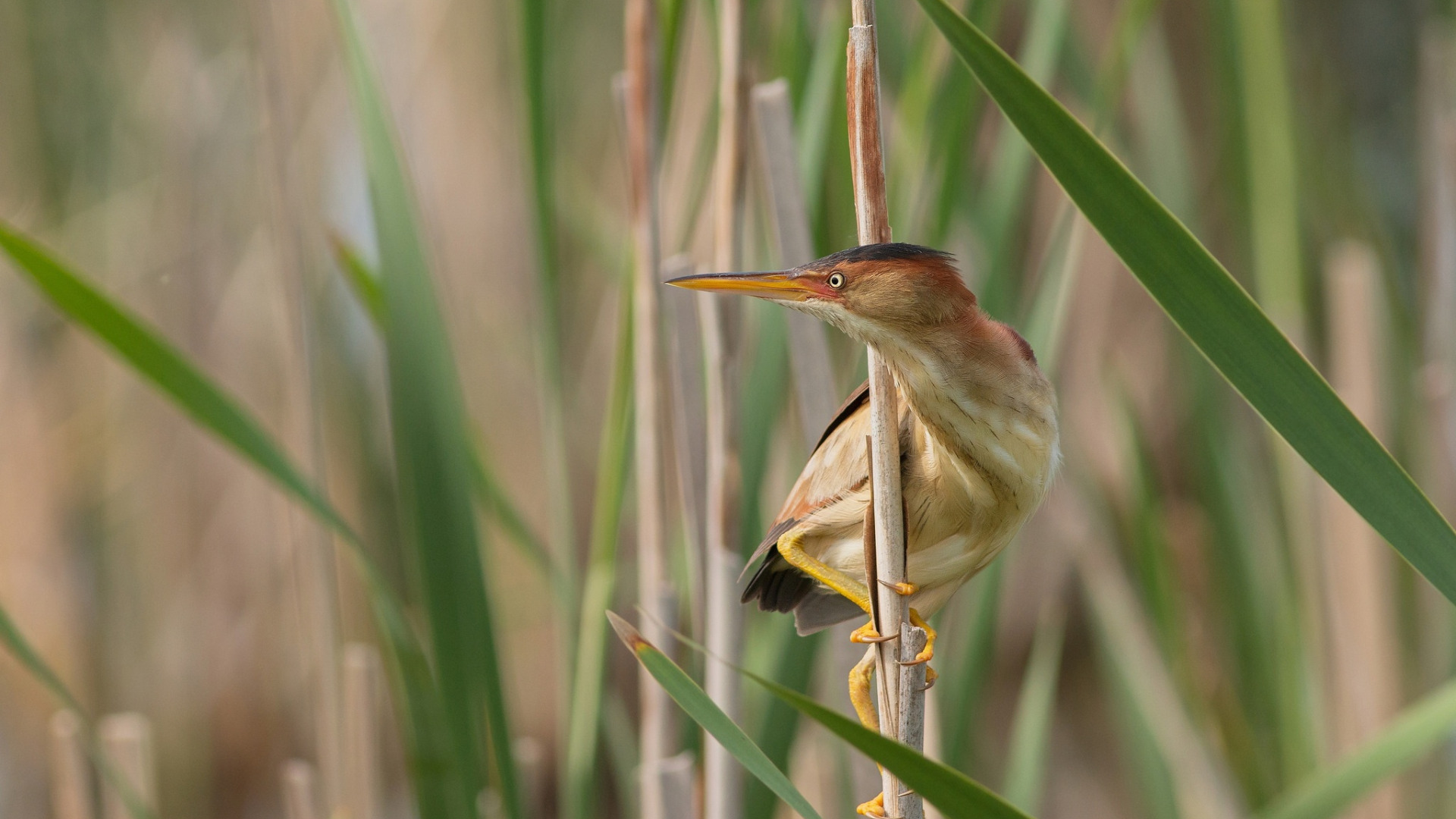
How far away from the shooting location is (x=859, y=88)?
0.60 meters

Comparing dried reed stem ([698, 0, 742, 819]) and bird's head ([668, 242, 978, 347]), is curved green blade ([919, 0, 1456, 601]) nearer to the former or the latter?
bird's head ([668, 242, 978, 347])

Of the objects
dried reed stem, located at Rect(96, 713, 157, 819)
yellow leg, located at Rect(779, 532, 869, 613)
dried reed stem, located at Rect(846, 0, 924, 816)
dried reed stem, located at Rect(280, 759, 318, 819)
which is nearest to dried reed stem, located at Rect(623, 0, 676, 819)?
yellow leg, located at Rect(779, 532, 869, 613)

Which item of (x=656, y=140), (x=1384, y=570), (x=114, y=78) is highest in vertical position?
(x=114, y=78)

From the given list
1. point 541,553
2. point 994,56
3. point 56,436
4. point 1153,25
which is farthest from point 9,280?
point 994,56

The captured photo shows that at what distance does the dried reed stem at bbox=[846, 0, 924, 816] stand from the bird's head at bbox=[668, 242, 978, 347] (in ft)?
0.06

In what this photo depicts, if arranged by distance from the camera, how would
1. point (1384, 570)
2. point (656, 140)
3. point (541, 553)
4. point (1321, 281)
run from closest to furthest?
point (656, 140) → point (541, 553) → point (1384, 570) → point (1321, 281)

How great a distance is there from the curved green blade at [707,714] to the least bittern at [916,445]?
18 centimetres

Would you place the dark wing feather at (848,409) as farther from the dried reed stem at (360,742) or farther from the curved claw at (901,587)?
the dried reed stem at (360,742)

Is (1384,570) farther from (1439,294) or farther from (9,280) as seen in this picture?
(9,280)

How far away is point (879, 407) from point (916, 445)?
121 mm

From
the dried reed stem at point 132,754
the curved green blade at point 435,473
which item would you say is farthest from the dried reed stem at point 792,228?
the dried reed stem at point 132,754

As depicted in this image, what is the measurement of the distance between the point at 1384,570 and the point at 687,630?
848 mm

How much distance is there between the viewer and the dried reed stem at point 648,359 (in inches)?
Result: 34.6

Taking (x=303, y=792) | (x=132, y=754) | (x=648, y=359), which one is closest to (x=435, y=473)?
(x=648, y=359)
